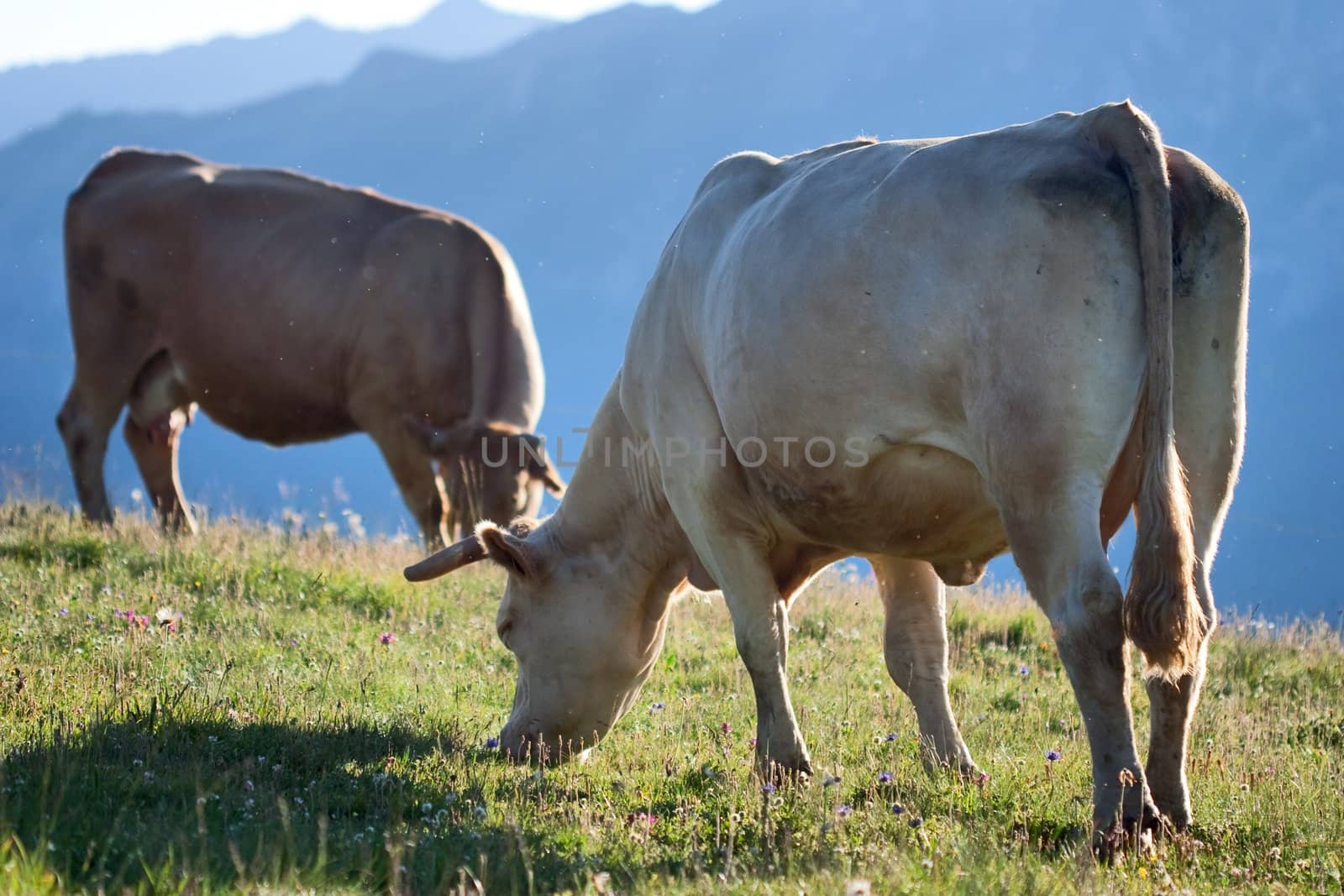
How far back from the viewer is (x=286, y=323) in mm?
11555

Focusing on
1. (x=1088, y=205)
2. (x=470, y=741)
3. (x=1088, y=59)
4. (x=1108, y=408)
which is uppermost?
(x=1088, y=59)

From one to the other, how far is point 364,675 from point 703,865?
2.87 meters

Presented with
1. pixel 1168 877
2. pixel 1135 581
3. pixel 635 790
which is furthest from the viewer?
pixel 635 790

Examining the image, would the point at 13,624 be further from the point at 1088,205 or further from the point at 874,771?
the point at 1088,205

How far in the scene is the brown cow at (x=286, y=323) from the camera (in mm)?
11117

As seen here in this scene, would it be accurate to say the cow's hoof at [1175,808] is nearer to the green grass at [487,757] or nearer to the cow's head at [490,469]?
the green grass at [487,757]

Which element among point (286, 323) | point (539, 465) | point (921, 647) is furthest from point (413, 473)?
point (921, 647)

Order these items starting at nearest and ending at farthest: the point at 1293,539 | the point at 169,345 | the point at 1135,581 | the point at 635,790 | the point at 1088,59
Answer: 1. the point at 1135,581
2. the point at 635,790
3. the point at 169,345
4. the point at 1293,539
5. the point at 1088,59

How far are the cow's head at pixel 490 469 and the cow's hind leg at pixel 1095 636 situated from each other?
6546 millimetres

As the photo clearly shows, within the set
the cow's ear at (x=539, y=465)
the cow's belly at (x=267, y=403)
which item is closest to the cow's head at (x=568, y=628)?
the cow's ear at (x=539, y=465)

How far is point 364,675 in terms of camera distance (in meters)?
6.34

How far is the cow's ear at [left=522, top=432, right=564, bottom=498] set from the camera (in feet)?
33.8

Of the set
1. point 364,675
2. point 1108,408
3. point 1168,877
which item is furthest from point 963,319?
point 364,675

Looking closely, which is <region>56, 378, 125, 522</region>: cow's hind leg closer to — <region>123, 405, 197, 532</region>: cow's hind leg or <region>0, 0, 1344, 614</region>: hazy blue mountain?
<region>123, 405, 197, 532</region>: cow's hind leg
